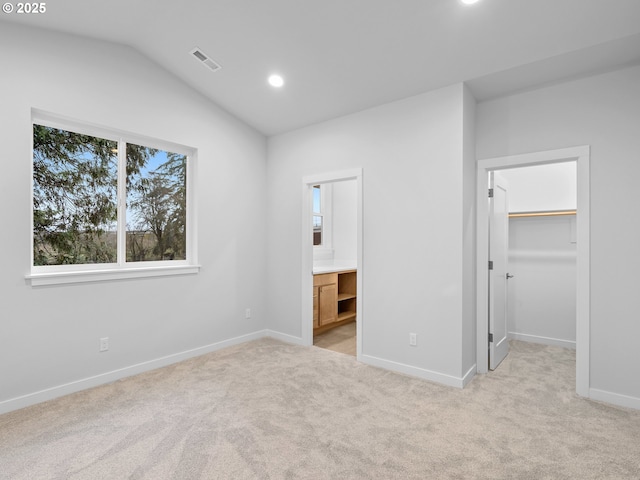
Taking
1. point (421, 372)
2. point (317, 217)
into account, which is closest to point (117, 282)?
point (421, 372)

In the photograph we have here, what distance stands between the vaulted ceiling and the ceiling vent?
4cm

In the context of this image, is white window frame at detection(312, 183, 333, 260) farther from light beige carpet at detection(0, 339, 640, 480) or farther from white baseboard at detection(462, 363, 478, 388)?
white baseboard at detection(462, 363, 478, 388)

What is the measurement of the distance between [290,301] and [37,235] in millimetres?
2589

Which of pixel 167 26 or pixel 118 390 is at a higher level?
pixel 167 26

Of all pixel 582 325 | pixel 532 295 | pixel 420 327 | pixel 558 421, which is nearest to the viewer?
pixel 558 421

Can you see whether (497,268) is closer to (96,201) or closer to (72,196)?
(96,201)

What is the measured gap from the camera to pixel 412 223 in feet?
10.6

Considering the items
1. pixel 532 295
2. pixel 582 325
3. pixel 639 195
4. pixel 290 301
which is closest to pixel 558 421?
pixel 582 325

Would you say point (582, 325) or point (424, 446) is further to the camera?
point (582, 325)

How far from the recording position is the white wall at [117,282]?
2.59 meters

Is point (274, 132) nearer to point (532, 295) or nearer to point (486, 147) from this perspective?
point (486, 147)

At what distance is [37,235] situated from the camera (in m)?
2.83

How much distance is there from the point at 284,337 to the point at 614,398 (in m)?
3.21

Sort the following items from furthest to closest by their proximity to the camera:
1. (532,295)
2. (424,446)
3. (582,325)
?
(532,295) < (582,325) < (424,446)
